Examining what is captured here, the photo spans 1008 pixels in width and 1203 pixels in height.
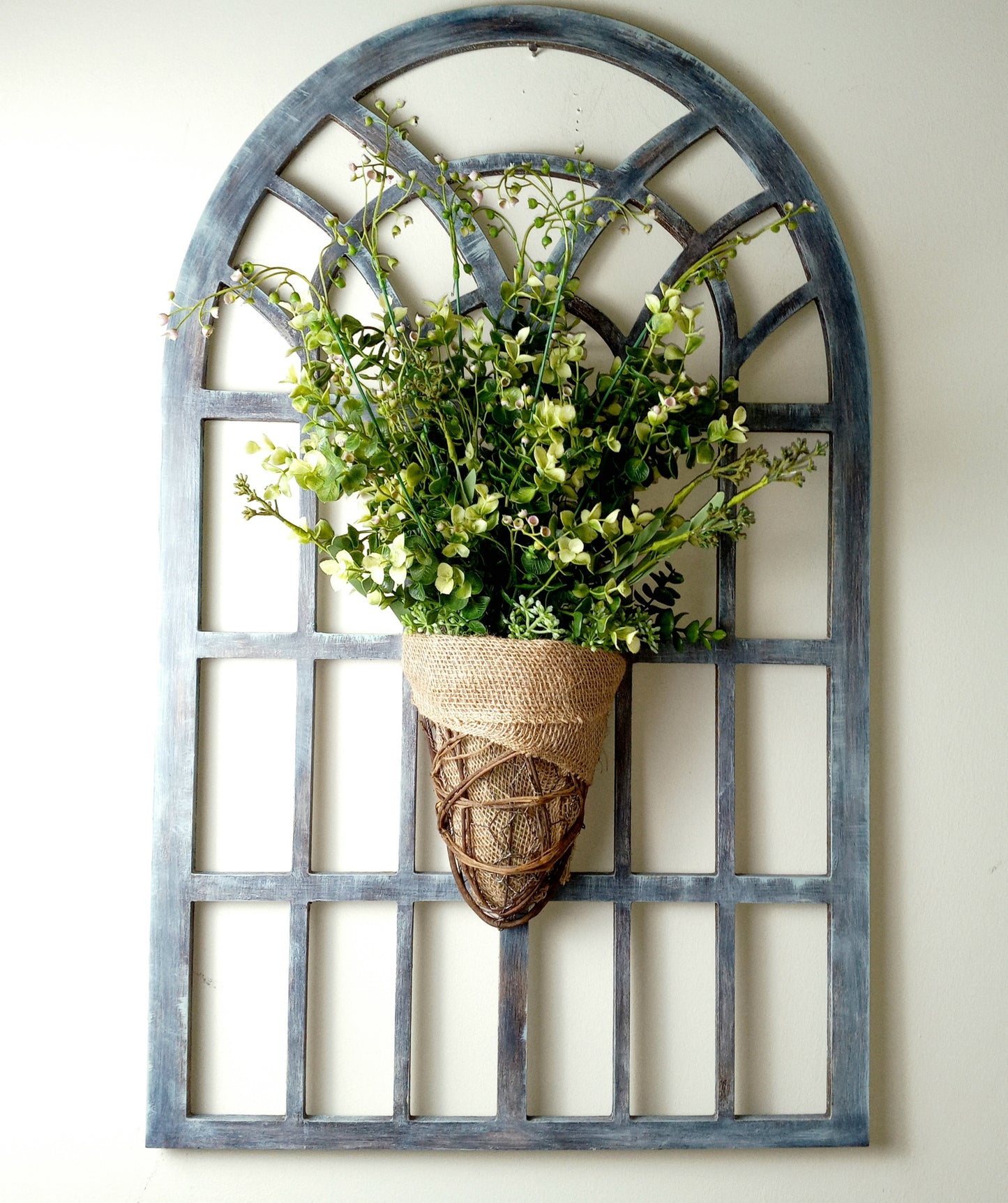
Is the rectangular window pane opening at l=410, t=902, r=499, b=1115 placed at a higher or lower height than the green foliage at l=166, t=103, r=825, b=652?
lower

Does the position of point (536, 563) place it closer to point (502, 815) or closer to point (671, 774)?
point (502, 815)

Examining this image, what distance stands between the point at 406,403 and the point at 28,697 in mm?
658

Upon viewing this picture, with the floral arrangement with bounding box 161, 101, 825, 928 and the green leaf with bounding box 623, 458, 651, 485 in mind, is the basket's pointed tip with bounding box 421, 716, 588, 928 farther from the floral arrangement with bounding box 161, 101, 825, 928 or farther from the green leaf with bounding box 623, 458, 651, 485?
the green leaf with bounding box 623, 458, 651, 485

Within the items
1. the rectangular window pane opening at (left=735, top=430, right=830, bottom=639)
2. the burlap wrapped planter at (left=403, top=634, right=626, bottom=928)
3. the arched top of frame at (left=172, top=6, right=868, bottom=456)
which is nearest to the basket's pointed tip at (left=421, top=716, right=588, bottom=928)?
the burlap wrapped planter at (left=403, top=634, right=626, bottom=928)

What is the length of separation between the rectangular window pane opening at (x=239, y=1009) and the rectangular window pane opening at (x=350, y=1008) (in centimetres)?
4

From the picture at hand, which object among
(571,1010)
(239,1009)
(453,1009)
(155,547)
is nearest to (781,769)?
(571,1010)

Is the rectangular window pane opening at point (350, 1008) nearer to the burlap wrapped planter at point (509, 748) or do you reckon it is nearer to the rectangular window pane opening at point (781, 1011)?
the burlap wrapped planter at point (509, 748)

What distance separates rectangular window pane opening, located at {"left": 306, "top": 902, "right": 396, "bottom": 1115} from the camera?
1186 mm

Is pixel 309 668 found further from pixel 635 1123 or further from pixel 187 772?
pixel 635 1123

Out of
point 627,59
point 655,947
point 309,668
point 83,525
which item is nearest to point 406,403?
point 309,668

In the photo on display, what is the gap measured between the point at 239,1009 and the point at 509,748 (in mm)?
546

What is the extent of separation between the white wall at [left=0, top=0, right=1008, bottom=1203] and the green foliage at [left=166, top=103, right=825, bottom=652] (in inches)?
9.7

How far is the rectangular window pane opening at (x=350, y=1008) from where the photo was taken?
119 centimetres

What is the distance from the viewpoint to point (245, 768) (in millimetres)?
1205
